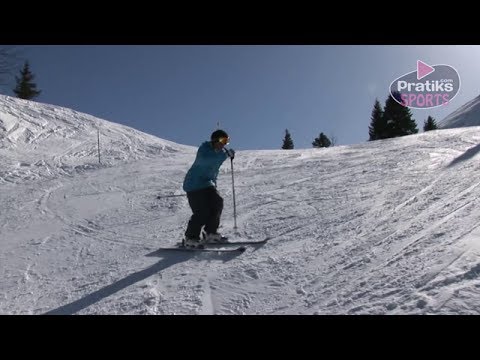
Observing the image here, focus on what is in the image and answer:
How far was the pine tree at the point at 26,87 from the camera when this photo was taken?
3819cm

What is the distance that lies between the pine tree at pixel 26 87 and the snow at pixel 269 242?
3081 centimetres

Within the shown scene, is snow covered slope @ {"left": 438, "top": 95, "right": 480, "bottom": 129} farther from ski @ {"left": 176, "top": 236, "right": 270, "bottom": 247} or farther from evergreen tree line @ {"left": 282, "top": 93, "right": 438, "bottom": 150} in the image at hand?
ski @ {"left": 176, "top": 236, "right": 270, "bottom": 247}

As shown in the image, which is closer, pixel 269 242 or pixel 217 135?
pixel 269 242

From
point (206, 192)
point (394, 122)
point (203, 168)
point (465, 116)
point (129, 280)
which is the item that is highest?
point (465, 116)

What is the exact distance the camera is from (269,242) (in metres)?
5.43

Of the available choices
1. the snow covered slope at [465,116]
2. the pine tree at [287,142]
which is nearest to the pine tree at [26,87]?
the pine tree at [287,142]

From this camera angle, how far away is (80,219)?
7.56 meters

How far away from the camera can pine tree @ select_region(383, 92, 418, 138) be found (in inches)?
1501

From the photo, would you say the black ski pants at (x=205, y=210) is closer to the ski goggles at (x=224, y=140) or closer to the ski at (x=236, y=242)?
the ski at (x=236, y=242)

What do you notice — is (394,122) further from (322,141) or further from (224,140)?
(224,140)

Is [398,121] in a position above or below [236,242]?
above

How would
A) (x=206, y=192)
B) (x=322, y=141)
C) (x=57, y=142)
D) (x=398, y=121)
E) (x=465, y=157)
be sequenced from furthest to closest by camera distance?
(x=322, y=141) < (x=398, y=121) < (x=57, y=142) < (x=465, y=157) < (x=206, y=192)

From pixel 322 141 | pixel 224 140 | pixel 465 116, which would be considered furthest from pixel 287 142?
pixel 465 116

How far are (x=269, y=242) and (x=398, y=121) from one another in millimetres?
36876
